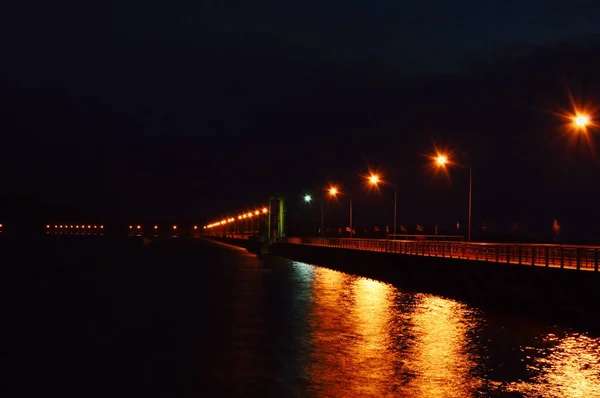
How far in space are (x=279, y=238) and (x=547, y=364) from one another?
121m

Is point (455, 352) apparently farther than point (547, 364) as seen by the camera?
Yes

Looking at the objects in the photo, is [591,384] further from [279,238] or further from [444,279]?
[279,238]

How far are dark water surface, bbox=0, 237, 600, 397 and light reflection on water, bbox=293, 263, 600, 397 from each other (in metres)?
0.05

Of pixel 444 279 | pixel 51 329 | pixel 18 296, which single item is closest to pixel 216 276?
pixel 18 296

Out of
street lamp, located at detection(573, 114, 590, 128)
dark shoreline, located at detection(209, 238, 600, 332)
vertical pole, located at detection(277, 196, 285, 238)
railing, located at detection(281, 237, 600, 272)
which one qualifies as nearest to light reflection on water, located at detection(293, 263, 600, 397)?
dark shoreline, located at detection(209, 238, 600, 332)

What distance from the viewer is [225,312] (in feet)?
136

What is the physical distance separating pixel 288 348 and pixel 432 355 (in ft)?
18.6

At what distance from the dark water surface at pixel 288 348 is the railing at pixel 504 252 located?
4560mm

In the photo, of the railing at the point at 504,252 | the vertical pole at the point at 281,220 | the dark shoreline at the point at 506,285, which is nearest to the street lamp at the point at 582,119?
the railing at the point at 504,252

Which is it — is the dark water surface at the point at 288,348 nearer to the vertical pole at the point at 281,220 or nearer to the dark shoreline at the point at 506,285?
the dark shoreline at the point at 506,285

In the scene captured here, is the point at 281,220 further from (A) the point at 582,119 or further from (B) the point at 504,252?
(A) the point at 582,119

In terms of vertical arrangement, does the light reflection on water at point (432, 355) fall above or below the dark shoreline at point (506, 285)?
below

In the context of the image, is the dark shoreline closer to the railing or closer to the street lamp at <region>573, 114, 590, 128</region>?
the railing

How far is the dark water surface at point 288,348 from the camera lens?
21.0 meters
